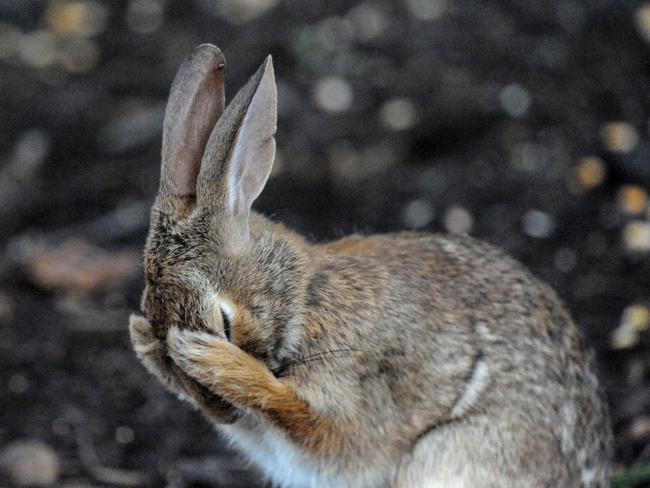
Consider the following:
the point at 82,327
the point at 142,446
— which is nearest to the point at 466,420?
the point at 142,446

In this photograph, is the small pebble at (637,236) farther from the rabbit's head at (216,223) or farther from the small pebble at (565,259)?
the rabbit's head at (216,223)

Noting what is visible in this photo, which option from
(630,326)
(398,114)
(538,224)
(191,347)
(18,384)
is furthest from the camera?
(398,114)

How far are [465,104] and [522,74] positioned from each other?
539 millimetres

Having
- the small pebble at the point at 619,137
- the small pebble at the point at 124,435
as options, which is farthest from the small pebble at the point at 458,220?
the small pebble at the point at 124,435

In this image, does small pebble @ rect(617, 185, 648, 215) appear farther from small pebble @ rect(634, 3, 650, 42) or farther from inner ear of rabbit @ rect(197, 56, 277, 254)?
inner ear of rabbit @ rect(197, 56, 277, 254)

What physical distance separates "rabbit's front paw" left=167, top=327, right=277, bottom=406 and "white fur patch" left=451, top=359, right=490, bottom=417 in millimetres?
790

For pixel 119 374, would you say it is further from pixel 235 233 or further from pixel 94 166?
pixel 235 233

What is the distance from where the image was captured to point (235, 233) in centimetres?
412

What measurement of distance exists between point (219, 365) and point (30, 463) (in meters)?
1.96

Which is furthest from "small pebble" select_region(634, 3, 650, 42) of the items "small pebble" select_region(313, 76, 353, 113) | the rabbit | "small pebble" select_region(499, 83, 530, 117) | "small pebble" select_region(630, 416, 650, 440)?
the rabbit

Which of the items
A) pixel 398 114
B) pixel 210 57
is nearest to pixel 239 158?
pixel 210 57

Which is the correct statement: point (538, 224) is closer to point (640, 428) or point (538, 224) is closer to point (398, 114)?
point (398, 114)

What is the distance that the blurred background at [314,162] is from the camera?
588 centimetres

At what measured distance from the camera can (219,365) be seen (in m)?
3.94
